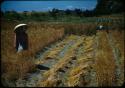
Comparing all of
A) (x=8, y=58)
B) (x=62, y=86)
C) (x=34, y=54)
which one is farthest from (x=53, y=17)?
(x=34, y=54)

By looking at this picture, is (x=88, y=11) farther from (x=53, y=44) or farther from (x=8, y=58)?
(x=53, y=44)

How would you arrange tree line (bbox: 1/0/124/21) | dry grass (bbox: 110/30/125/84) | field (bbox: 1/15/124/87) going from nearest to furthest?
tree line (bbox: 1/0/124/21) → field (bbox: 1/15/124/87) → dry grass (bbox: 110/30/125/84)

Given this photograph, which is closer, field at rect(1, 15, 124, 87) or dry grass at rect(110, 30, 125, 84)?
field at rect(1, 15, 124, 87)

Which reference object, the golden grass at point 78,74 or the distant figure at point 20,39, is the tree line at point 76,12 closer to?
the distant figure at point 20,39

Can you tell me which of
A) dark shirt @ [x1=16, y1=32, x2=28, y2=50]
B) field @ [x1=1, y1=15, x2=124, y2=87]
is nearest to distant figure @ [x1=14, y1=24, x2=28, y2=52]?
dark shirt @ [x1=16, y1=32, x2=28, y2=50]

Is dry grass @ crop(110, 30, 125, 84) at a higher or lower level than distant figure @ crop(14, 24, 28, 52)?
lower

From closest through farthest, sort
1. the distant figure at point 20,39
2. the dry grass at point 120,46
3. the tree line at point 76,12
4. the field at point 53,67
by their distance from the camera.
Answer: the tree line at point 76,12 < the field at point 53,67 < the distant figure at point 20,39 < the dry grass at point 120,46

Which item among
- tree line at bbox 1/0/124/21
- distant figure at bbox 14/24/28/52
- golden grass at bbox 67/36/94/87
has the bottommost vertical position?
golden grass at bbox 67/36/94/87

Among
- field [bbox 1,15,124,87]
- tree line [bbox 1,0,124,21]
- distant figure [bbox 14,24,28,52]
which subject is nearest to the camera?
tree line [bbox 1,0,124,21]

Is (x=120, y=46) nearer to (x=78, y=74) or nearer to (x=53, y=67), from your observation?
(x=53, y=67)

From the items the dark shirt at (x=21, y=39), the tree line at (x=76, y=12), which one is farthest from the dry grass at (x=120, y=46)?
the dark shirt at (x=21, y=39)

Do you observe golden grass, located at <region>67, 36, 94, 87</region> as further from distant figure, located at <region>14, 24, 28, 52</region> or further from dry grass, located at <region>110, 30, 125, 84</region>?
distant figure, located at <region>14, 24, 28, 52</region>

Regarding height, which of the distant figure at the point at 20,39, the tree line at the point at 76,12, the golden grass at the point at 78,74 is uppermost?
the tree line at the point at 76,12

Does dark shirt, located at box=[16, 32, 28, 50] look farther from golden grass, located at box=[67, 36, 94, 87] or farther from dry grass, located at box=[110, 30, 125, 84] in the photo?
dry grass, located at box=[110, 30, 125, 84]
